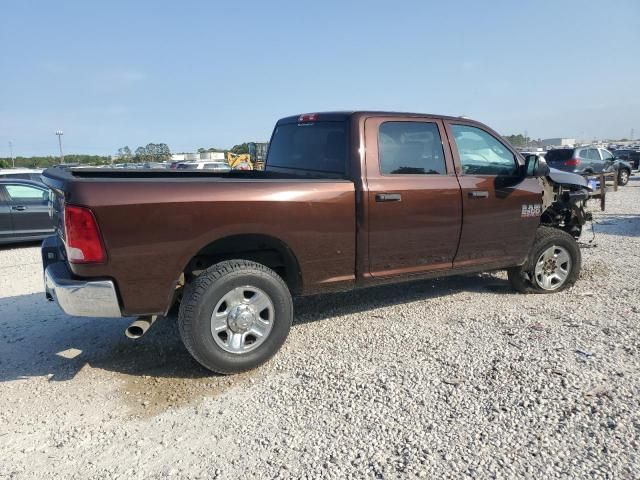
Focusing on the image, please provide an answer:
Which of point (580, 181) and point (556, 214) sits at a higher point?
point (580, 181)

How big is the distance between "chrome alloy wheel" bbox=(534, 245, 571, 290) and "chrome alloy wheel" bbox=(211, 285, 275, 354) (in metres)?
3.15

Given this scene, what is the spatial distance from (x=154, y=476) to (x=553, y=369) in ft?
9.01

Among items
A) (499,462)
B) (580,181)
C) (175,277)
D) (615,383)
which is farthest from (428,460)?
(580,181)

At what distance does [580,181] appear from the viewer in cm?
569

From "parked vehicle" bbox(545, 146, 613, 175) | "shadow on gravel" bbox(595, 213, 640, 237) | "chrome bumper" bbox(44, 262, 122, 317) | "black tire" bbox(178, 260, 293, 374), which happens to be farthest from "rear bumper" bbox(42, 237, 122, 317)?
"parked vehicle" bbox(545, 146, 613, 175)

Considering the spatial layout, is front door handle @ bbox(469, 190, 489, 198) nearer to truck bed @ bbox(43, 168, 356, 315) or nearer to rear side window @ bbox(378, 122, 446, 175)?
rear side window @ bbox(378, 122, 446, 175)

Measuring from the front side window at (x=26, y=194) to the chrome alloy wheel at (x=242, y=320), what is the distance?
7699 mm

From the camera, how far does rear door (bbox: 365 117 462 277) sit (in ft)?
13.0

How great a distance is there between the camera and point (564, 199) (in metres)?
5.75

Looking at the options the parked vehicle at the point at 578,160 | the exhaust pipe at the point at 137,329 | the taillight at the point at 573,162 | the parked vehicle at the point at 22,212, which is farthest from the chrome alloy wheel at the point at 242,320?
the taillight at the point at 573,162

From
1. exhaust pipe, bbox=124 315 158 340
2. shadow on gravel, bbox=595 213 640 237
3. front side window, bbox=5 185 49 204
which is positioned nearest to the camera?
exhaust pipe, bbox=124 315 158 340

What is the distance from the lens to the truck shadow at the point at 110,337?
3699mm

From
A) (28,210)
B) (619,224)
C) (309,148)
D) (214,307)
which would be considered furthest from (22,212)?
(619,224)

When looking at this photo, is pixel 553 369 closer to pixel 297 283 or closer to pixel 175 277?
pixel 297 283
